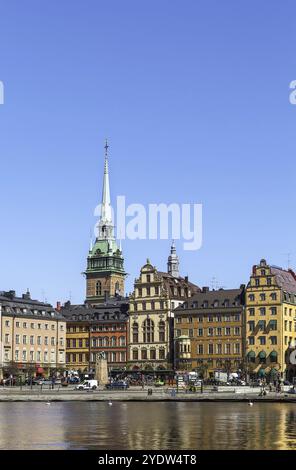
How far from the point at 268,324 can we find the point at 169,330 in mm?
21665

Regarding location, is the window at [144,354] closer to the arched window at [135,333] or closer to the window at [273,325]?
Result: the arched window at [135,333]

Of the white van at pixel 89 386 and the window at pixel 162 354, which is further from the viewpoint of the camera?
the window at pixel 162 354

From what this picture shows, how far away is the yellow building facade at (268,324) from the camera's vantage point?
509 ft

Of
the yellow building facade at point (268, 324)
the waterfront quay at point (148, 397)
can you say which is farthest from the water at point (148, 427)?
the yellow building facade at point (268, 324)

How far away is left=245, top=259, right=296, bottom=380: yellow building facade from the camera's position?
509 feet

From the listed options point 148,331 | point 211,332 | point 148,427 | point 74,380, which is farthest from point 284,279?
point 148,427

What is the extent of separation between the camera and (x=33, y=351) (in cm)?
16562

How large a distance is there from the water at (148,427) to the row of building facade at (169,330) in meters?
69.6

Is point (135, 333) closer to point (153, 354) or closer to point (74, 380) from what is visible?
point (153, 354)

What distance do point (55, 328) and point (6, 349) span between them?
1542cm

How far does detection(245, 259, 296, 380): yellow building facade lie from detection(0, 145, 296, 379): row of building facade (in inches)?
6.4

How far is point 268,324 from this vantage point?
156375 millimetres

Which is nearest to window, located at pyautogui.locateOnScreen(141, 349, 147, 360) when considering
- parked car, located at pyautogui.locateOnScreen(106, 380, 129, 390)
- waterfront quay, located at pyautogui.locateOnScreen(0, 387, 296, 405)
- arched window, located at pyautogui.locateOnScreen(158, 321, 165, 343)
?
arched window, located at pyautogui.locateOnScreen(158, 321, 165, 343)
